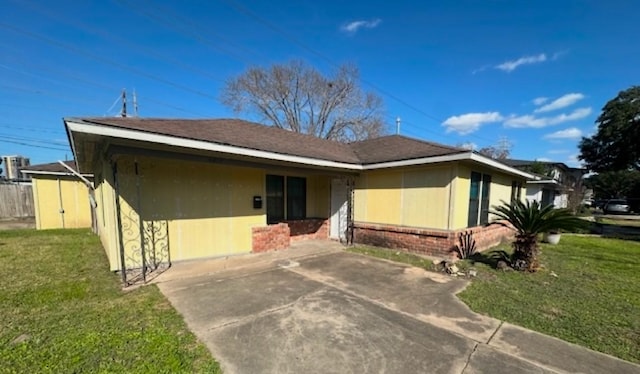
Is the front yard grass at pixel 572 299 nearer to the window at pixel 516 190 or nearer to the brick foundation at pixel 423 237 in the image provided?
the brick foundation at pixel 423 237

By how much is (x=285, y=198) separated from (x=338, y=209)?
75.8 inches

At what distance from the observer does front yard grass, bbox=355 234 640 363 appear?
3150mm

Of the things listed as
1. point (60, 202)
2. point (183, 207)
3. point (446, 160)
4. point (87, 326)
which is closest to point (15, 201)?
point (60, 202)

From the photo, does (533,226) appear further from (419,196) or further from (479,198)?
(419,196)

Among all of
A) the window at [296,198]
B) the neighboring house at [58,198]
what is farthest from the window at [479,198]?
the neighboring house at [58,198]

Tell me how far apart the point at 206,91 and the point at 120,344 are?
19.3 meters

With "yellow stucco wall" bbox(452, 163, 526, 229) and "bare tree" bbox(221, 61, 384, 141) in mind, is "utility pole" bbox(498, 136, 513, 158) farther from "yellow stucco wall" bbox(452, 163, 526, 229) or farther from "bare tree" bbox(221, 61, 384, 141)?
"yellow stucco wall" bbox(452, 163, 526, 229)

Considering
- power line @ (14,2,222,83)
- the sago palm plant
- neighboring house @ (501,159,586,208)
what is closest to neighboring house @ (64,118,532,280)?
the sago palm plant

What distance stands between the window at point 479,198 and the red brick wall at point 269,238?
5.26 m

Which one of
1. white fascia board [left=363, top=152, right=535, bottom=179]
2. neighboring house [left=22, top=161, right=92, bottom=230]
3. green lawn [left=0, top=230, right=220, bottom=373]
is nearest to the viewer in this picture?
green lawn [left=0, top=230, right=220, bottom=373]

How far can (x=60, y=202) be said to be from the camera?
37.7 feet

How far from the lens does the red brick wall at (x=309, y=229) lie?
873 centimetres

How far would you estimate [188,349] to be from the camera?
8.90 ft

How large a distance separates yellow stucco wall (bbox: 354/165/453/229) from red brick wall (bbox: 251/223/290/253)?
8.40ft
